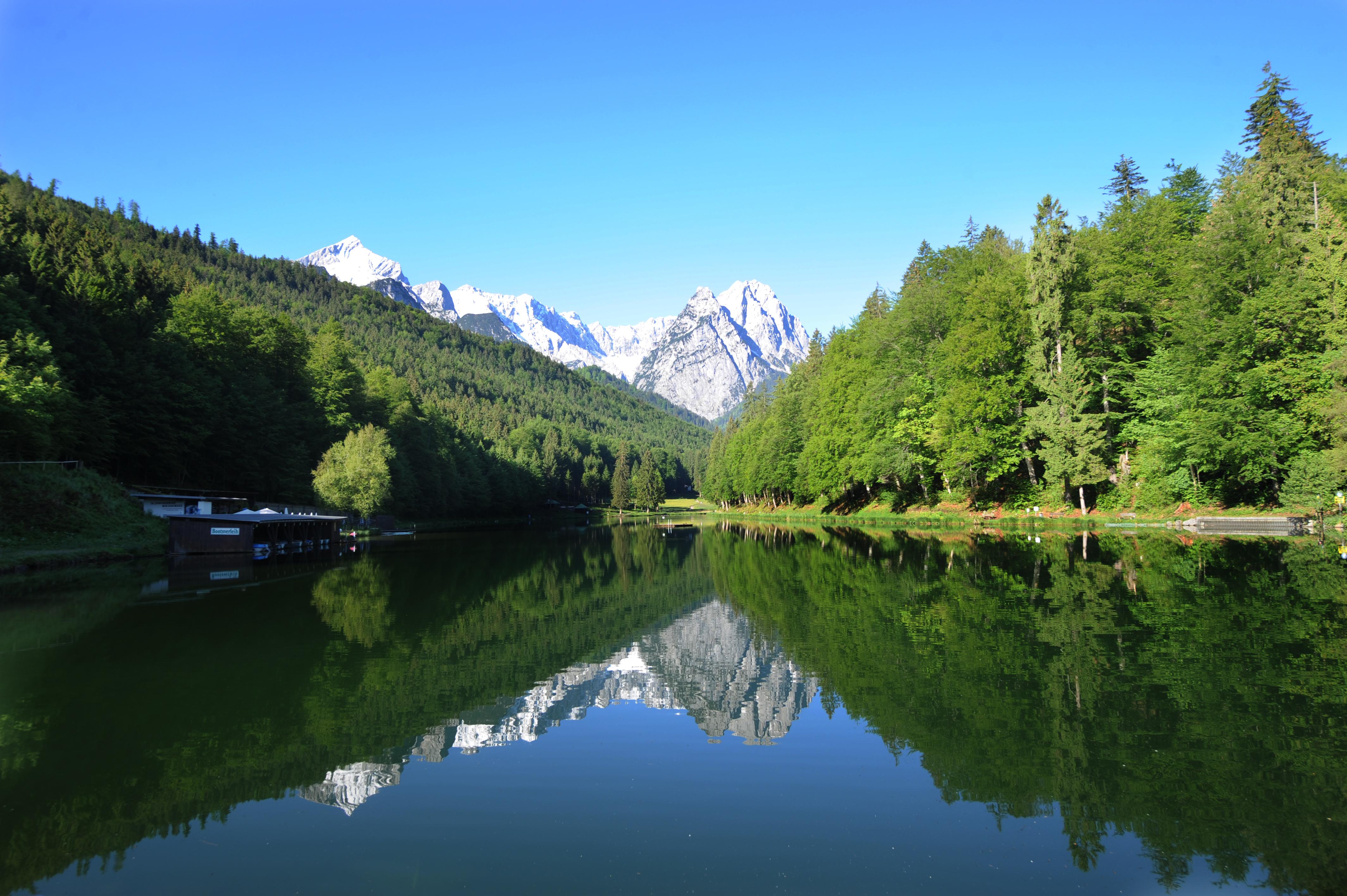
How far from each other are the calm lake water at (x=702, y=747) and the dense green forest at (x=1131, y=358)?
19.4 m

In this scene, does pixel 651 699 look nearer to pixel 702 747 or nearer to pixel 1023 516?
pixel 702 747

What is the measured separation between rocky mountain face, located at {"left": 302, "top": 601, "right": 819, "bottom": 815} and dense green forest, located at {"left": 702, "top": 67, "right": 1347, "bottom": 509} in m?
30.6

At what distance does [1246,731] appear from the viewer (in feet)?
27.0

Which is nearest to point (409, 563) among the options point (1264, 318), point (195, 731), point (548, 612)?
point (548, 612)

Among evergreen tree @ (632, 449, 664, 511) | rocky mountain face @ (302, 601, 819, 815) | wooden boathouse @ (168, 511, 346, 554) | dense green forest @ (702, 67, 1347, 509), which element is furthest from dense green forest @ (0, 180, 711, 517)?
evergreen tree @ (632, 449, 664, 511)

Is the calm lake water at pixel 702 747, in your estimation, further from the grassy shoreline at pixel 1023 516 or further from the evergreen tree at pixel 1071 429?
the evergreen tree at pixel 1071 429

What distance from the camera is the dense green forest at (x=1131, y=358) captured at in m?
33.3

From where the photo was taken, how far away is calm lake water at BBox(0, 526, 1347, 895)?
601cm

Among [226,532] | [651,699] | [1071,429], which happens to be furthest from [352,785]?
[1071,429]

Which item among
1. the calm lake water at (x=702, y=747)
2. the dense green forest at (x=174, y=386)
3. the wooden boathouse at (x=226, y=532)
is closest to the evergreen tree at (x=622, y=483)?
the dense green forest at (x=174, y=386)

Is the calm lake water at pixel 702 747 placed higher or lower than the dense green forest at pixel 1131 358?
lower

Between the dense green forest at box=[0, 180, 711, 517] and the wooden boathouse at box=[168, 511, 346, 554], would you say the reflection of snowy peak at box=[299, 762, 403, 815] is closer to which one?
the wooden boathouse at box=[168, 511, 346, 554]

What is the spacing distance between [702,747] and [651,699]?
94.3 inches

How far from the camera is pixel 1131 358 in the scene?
156 feet
